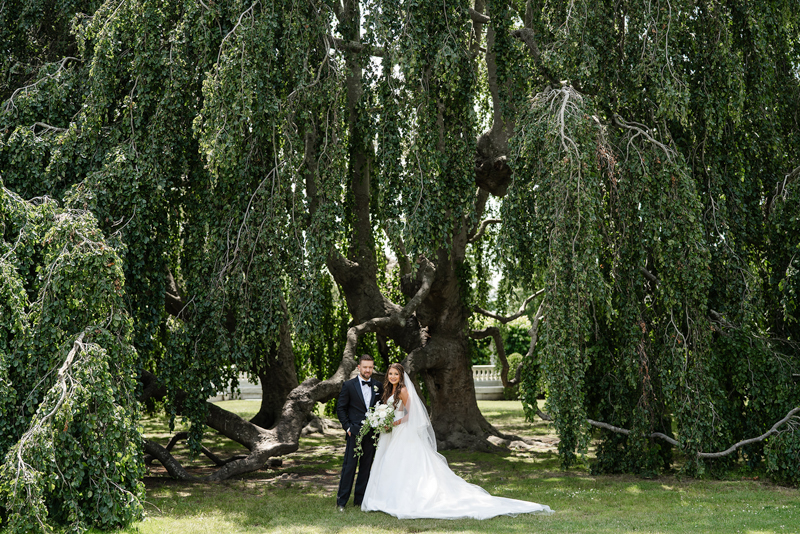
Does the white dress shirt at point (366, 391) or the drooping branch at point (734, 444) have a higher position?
the white dress shirt at point (366, 391)

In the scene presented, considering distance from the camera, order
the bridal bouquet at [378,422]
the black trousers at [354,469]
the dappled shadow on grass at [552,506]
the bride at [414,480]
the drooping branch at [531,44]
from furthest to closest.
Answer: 1. the drooping branch at [531,44]
2. the black trousers at [354,469]
3. the bridal bouquet at [378,422]
4. the bride at [414,480]
5. the dappled shadow on grass at [552,506]

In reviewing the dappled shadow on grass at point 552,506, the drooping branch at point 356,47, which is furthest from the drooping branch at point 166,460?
the drooping branch at point 356,47

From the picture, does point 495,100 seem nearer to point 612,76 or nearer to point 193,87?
point 612,76

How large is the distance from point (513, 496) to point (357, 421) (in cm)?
197

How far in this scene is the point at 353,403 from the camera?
6.71 meters

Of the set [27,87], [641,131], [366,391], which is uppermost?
[27,87]

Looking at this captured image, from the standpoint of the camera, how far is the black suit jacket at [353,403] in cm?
665

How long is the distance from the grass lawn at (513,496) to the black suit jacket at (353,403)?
2.73 ft

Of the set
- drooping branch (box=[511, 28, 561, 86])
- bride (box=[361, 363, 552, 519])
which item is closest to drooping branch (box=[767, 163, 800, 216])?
drooping branch (box=[511, 28, 561, 86])

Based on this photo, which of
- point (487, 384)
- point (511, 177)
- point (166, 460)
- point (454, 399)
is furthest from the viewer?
point (487, 384)

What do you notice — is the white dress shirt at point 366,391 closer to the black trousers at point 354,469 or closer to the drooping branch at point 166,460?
→ the black trousers at point 354,469

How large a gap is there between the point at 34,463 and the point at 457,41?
5.78m

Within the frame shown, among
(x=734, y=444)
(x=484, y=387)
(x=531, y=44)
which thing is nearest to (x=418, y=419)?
(x=734, y=444)

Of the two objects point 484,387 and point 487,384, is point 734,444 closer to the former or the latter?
point 484,387
